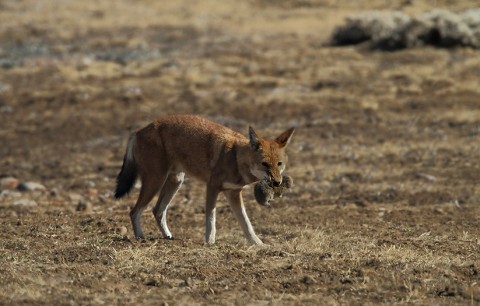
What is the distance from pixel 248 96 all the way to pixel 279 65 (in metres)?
3.72

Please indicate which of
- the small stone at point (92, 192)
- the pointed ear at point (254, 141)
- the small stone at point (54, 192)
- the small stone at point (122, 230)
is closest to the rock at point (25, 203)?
the small stone at point (54, 192)

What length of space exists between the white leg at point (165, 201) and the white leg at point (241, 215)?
32.0 inches

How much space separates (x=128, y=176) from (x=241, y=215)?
1.42m

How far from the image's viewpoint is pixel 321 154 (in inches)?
656

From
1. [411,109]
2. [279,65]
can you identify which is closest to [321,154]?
[411,109]

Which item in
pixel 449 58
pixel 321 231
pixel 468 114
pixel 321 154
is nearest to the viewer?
pixel 321 231

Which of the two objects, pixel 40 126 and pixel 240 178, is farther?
pixel 40 126

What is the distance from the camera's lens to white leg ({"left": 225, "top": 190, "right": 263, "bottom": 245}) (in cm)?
965

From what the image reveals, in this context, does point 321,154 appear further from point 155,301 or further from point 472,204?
point 155,301

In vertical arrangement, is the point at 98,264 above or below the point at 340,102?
above

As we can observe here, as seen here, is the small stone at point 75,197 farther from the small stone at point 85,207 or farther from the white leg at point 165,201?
the white leg at point 165,201

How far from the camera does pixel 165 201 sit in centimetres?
1030

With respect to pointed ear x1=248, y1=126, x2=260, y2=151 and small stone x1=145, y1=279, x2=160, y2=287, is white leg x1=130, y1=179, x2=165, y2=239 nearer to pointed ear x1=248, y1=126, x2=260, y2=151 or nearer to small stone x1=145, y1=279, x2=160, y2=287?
pointed ear x1=248, y1=126, x2=260, y2=151

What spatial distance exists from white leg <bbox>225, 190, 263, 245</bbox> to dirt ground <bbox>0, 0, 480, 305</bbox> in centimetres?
28
